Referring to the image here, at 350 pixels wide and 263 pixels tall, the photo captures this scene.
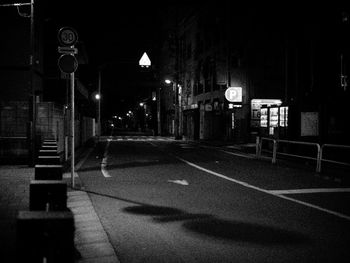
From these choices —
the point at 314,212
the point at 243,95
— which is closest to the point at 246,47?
the point at 243,95

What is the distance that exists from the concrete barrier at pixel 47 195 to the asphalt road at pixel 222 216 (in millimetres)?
1116

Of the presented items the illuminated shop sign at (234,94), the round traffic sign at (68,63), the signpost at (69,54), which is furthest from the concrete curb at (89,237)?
the illuminated shop sign at (234,94)

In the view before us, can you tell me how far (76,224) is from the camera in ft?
23.4

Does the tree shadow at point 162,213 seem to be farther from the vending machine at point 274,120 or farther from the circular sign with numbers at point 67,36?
the vending machine at point 274,120

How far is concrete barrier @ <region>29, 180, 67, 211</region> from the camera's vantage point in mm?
4820

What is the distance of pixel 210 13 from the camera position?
46531 mm

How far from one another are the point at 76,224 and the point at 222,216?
2.50m

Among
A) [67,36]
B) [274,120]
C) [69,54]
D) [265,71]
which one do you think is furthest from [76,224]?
[265,71]

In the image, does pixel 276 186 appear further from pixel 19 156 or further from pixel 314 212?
pixel 19 156

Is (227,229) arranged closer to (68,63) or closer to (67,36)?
(68,63)

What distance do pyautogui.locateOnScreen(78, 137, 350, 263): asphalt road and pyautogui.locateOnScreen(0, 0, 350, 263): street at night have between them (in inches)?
1.2

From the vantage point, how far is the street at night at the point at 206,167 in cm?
561

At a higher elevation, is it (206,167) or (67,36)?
(67,36)

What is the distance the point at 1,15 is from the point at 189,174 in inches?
515
